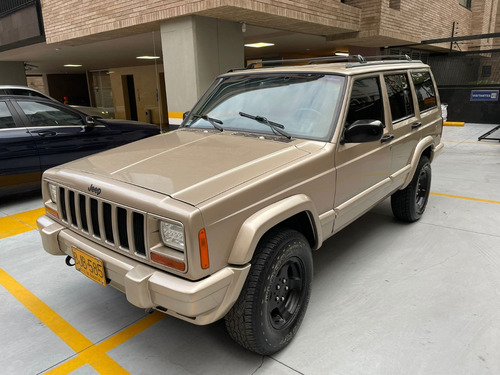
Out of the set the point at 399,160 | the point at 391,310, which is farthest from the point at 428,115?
the point at 391,310

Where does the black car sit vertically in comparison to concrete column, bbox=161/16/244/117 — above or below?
below

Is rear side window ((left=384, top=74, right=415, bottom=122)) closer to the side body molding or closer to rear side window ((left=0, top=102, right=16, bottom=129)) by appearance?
the side body molding

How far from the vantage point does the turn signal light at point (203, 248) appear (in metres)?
2.09

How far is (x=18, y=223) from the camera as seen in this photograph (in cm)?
541

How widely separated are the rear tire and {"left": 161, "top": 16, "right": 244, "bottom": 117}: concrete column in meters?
4.81

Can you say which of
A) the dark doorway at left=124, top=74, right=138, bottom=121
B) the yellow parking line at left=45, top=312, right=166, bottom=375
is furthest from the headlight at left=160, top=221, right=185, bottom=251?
the dark doorway at left=124, top=74, right=138, bottom=121

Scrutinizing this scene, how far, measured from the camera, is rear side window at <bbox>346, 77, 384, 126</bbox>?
3332 millimetres

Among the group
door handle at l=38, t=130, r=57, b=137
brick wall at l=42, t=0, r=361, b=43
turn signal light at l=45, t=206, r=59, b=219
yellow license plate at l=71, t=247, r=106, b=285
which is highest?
brick wall at l=42, t=0, r=361, b=43

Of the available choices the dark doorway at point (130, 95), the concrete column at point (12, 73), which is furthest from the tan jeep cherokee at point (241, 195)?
the dark doorway at point (130, 95)

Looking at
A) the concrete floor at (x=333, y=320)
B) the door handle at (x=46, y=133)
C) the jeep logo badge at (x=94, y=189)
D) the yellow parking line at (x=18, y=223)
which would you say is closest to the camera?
the jeep logo badge at (x=94, y=189)

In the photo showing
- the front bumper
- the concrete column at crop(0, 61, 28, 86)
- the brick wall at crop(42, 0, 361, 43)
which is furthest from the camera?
the concrete column at crop(0, 61, 28, 86)

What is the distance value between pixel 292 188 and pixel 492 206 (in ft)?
14.4

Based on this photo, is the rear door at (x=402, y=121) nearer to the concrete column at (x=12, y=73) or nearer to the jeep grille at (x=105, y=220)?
the jeep grille at (x=105, y=220)

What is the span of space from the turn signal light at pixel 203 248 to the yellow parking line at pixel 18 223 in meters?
4.03
